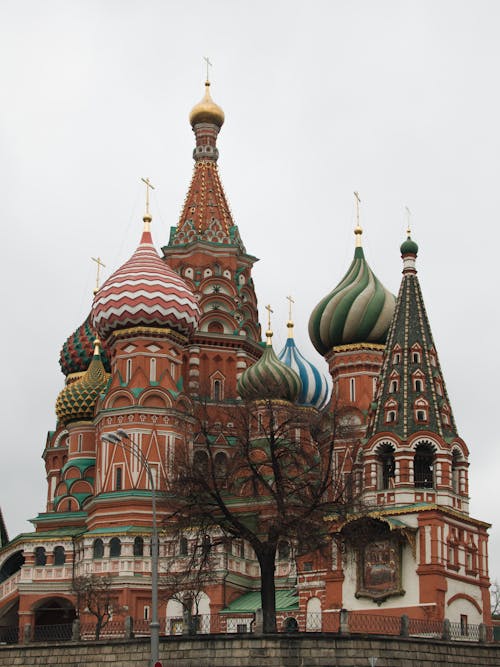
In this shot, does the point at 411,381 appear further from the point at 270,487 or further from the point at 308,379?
the point at 308,379

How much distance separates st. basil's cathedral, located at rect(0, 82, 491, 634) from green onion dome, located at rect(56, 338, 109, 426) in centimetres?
8

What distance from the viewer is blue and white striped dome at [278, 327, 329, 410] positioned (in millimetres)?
56594

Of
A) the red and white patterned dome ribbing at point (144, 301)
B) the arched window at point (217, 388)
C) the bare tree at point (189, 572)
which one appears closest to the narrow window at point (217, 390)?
the arched window at point (217, 388)

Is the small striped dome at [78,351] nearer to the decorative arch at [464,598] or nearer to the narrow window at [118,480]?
the narrow window at [118,480]

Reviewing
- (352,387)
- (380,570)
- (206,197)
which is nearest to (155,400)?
(352,387)

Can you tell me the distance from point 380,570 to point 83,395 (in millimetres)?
21437

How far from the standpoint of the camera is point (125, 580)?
46.5 metres

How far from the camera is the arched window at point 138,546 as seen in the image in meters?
47.5

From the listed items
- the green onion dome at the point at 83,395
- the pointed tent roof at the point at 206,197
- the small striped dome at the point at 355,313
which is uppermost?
the pointed tent roof at the point at 206,197

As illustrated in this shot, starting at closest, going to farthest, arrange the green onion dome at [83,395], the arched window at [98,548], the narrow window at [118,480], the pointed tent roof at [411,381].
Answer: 1. the pointed tent roof at [411,381]
2. the arched window at [98,548]
3. the narrow window at [118,480]
4. the green onion dome at [83,395]

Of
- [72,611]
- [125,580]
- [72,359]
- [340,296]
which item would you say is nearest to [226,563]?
[125,580]

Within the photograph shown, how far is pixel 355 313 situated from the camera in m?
50.2

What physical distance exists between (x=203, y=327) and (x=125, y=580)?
44.8 feet

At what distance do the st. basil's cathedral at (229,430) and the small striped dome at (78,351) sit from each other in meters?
0.10
